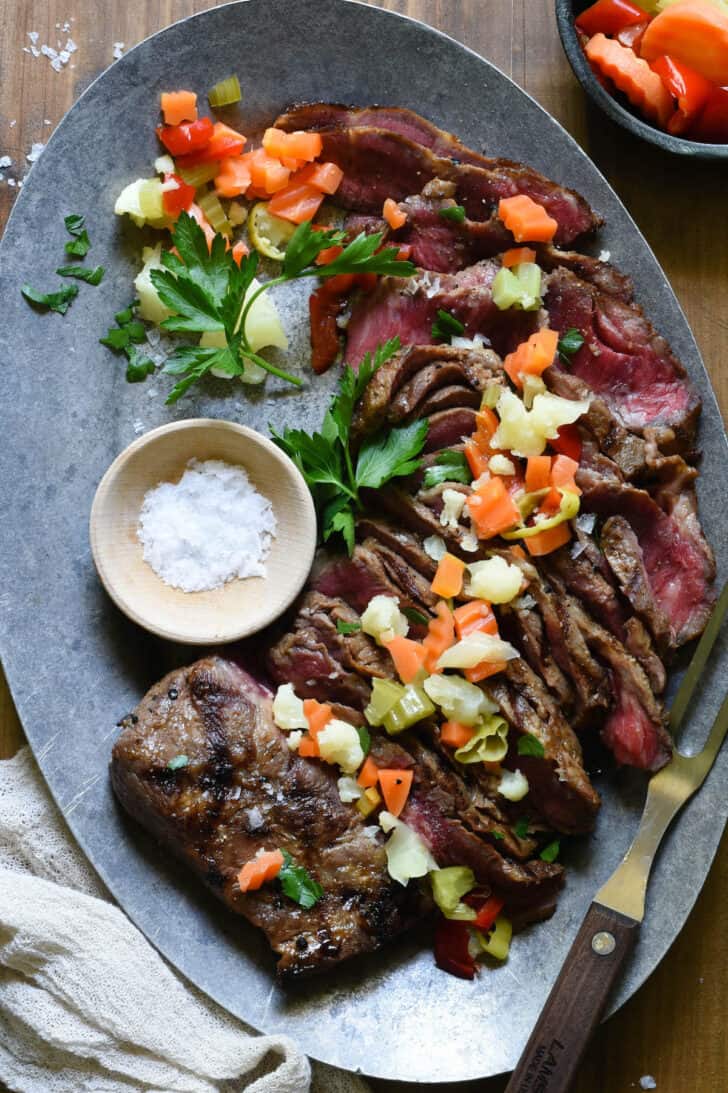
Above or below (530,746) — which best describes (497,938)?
below

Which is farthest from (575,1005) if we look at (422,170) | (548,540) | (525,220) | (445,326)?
(422,170)

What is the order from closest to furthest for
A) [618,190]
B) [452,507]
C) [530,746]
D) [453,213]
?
[530,746]
[452,507]
[453,213]
[618,190]

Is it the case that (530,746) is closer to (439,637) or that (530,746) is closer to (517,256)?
(439,637)

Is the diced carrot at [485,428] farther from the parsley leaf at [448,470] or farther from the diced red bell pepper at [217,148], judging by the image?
the diced red bell pepper at [217,148]

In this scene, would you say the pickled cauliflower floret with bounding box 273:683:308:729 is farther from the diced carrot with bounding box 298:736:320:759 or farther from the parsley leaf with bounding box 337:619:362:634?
the parsley leaf with bounding box 337:619:362:634

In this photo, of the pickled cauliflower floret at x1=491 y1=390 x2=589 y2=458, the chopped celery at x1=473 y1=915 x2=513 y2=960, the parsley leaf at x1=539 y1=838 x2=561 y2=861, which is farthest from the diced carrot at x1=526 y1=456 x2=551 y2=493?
the chopped celery at x1=473 y1=915 x2=513 y2=960

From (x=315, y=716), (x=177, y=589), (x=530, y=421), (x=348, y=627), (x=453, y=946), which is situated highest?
(x=530, y=421)
